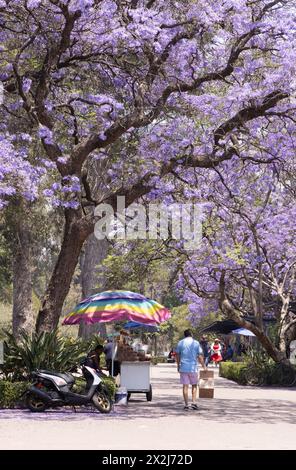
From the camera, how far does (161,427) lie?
46.0ft

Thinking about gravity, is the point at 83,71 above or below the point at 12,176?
above

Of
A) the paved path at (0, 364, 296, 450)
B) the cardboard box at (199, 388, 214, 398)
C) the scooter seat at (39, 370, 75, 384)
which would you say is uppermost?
the scooter seat at (39, 370, 75, 384)

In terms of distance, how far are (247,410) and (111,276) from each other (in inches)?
676

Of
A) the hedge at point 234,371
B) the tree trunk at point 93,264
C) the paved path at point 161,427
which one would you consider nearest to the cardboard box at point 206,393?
the paved path at point 161,427

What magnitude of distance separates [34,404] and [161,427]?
4.11m

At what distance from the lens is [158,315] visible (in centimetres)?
1964

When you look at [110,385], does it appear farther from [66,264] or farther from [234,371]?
[234,371]

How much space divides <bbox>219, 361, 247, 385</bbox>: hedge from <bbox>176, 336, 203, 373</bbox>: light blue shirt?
1230 centimetres

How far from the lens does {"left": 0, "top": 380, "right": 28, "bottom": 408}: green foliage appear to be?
1786 centimetres

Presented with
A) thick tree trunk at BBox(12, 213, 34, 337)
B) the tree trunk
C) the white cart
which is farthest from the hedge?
the white cart

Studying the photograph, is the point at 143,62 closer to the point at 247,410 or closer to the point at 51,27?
the point at 51,27

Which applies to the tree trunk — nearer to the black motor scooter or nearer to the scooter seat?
the scooter seat

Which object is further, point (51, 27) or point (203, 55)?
point (203, 55)

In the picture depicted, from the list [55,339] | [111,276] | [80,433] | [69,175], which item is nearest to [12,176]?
[69,175]
